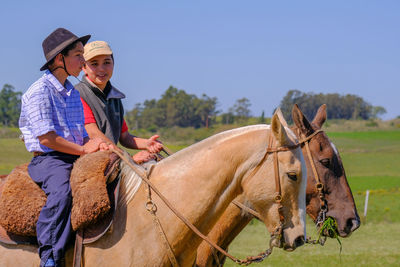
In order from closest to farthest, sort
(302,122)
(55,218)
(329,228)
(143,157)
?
(55,218)
(143,157)
(329,228)
(302,122)

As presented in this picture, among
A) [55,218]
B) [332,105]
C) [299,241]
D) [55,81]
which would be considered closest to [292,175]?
[299,241]

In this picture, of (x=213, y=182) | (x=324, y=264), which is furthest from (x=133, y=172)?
(x=324, y=264)

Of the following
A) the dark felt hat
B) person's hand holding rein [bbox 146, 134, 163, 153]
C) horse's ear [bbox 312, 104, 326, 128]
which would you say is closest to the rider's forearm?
the dark felt hat

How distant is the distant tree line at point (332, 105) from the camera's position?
30.7ft

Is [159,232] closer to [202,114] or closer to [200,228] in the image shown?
[200,228]

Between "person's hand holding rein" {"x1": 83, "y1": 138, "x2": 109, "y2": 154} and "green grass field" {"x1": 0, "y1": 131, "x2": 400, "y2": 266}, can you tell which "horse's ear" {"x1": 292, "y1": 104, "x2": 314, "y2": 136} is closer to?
"green grass field" {"x1": 0, "y1": 131, "x2": 400, "y2": 266}

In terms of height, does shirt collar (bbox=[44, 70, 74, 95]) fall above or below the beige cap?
below

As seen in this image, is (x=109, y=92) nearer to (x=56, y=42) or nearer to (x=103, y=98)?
(x=103, y=98)

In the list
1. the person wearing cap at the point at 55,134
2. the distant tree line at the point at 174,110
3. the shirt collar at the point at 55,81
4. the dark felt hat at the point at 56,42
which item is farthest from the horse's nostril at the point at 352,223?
the distant tree line at the point at 174,110

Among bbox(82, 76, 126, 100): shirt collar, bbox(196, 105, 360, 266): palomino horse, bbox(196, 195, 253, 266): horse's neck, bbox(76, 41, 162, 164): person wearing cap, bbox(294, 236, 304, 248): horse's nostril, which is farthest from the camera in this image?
bbox(196, 105, 360, 266): palomino horse

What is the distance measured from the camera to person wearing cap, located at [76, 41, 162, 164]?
6008 mm

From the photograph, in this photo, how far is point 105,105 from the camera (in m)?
6.16

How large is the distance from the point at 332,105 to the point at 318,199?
56.3 meters

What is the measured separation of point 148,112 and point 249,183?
8504 cm
